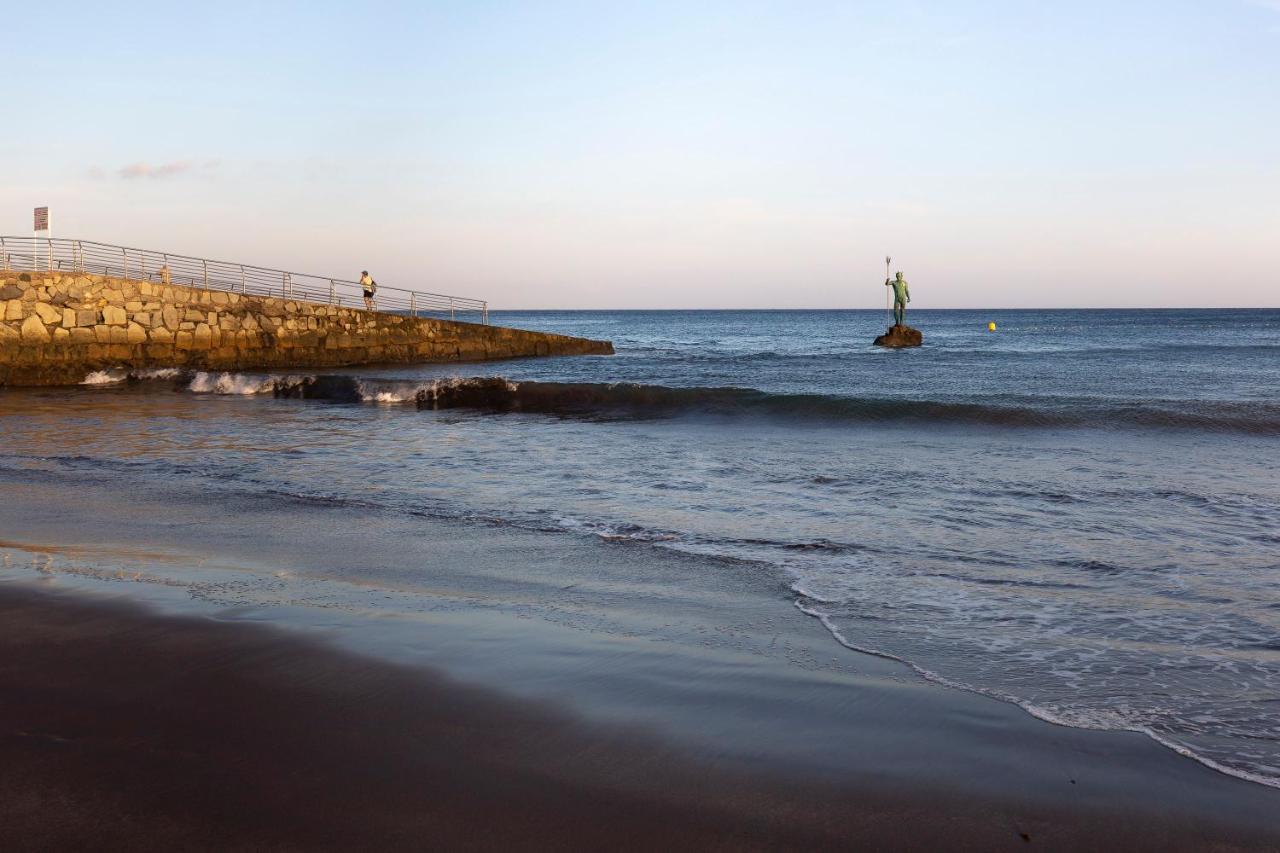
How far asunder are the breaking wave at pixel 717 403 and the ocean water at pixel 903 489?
0.08m

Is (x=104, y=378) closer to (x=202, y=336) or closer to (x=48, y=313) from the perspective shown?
(x=48, y=313)

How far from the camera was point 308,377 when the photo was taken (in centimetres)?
2489

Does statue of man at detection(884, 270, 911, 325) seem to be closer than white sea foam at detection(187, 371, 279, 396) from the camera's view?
No

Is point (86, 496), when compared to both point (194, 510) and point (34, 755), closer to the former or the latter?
point (194, 510)

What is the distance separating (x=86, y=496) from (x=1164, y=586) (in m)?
8.26

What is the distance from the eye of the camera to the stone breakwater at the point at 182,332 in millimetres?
26109

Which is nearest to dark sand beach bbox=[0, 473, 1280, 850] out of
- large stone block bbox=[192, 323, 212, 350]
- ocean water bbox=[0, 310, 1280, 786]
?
ocean water bbox=[0, 310, 1280, 786]

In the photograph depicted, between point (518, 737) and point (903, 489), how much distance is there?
253 inches

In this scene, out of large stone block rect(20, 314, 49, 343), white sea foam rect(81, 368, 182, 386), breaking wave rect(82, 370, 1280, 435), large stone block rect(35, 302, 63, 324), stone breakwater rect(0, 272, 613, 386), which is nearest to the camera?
breaking wave rect(82, 370, 1280, 435)

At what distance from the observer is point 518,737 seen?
3436 mm

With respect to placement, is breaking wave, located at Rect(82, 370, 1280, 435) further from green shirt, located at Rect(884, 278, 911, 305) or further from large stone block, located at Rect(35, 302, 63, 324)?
green shirt, located at Rect(884, 278, 911, 305)

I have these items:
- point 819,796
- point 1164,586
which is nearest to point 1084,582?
point 1164,586

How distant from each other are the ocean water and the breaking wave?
0.27ft

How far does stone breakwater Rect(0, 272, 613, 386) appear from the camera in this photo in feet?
85.7
